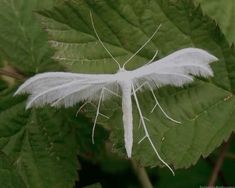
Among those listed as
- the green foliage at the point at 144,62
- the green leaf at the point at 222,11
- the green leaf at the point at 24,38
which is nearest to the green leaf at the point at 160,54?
the green foliage at the point at 144,62

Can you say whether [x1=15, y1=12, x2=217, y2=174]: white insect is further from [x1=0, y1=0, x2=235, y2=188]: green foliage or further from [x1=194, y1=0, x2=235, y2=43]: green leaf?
[x1=194, y1=0, x2=235, y2=43]: green leaf

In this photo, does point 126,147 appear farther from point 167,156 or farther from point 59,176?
point 59,176

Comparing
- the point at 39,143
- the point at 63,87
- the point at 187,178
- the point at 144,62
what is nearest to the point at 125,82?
the point at 144,62

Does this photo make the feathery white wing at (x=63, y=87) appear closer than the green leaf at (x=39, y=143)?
Yes

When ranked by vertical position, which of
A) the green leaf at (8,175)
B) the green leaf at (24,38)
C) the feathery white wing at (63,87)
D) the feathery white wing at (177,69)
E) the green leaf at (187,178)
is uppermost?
the green leaf at (24,38)

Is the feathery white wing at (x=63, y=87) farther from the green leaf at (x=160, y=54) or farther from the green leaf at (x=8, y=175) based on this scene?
the green leaf at (x=8, y=175)

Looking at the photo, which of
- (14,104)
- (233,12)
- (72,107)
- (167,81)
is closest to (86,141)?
(72,107)

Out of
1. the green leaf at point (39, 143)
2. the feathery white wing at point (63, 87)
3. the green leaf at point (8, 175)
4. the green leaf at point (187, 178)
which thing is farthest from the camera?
the green leaf at point (187, 178)

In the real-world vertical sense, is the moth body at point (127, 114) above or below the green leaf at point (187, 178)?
above
